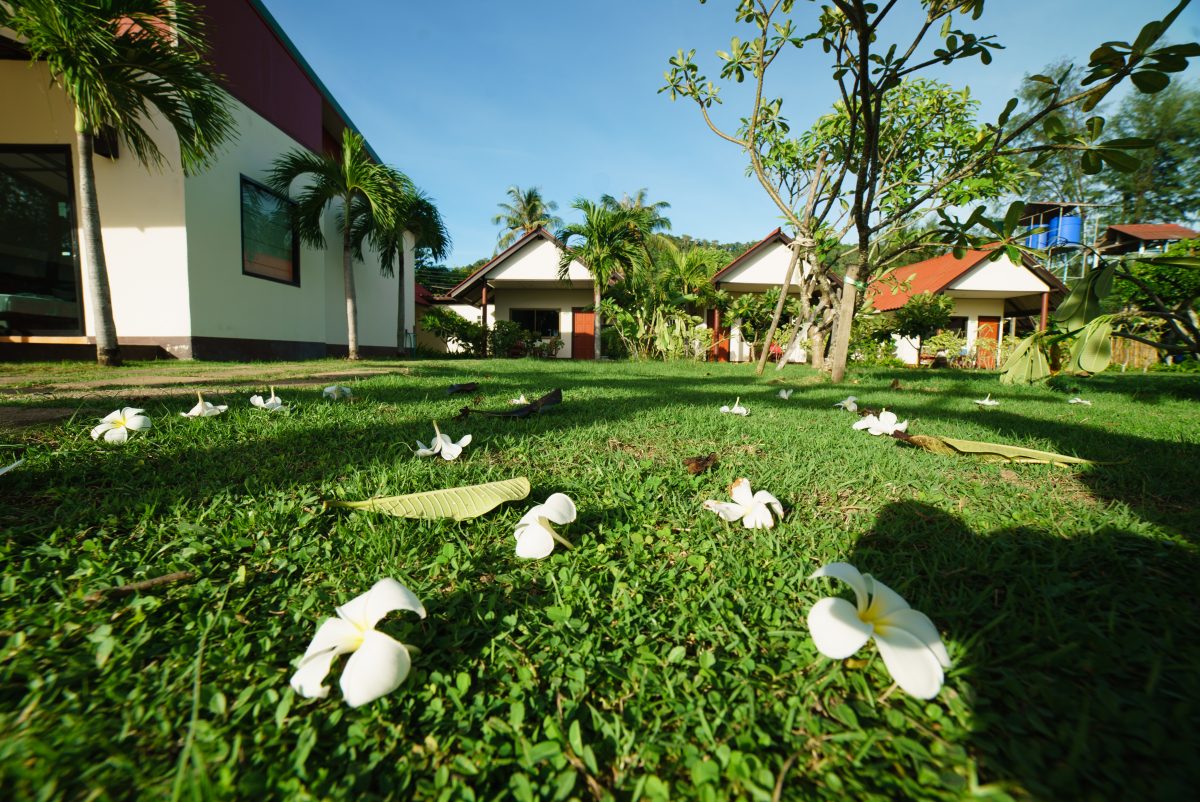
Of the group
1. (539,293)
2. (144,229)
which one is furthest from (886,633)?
(539,293)

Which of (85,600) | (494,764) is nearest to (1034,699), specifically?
(494,764)

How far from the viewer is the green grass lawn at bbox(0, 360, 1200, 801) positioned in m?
0.64

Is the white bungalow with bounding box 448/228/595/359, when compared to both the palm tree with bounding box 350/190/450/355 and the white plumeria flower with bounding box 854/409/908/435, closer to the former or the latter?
the palm tree with bounding box 350/190/450/355

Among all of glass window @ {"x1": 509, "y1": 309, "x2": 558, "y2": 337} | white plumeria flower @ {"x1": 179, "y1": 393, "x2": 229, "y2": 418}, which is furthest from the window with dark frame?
white plumeria flower @ {"x1": 179, "y1": 393, "x2": 229, "y2": 418}

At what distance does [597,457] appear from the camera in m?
1.96

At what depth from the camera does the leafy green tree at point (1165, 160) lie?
25172 millimetres

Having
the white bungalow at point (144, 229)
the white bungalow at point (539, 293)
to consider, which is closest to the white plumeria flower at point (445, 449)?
the white bungalow at point (144, 229)

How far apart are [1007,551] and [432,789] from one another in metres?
1.35

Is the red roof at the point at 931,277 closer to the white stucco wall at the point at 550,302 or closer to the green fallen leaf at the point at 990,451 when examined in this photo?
the white stucco wall at the point at 550,302

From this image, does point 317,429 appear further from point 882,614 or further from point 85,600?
point 882,614

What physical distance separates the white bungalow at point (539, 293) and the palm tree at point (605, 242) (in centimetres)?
144

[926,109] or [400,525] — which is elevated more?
[926,109]

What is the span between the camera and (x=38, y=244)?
Result: 6984mm

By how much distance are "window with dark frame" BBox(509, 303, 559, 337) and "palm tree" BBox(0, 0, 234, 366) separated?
12384 mm
